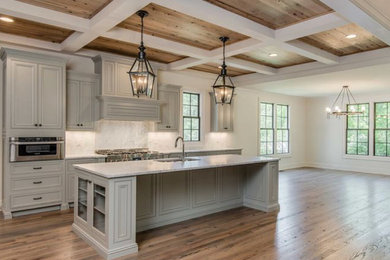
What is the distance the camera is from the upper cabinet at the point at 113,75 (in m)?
5.16

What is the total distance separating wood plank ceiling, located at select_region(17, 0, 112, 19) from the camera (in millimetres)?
3363

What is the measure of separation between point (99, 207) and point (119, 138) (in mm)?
2739

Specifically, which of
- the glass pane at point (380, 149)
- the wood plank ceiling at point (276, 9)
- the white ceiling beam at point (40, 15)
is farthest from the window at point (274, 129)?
the white ceiling beam at point (40, 15)

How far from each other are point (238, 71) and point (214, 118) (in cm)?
131

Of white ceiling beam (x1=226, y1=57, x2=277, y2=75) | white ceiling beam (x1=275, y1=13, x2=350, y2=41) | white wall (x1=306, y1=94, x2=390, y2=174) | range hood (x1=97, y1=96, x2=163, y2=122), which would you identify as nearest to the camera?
white ceiling beam (x1=275, y1=13, x2=350, y2=41)

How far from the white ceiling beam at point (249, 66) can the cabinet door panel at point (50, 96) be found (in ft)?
10.4

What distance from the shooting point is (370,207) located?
194 inches

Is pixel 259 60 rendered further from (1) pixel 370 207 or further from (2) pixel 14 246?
(2) pixel 14 246

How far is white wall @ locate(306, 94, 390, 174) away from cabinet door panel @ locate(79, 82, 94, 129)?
26.4ft

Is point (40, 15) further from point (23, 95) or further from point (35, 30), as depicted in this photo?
point (23, 95)

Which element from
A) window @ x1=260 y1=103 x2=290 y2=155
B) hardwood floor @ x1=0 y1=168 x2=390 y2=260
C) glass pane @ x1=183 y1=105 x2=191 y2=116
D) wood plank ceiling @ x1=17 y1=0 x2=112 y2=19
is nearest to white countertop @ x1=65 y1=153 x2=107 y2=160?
hardwood floor @ x1=0 y1=168 x2=390 y2=260

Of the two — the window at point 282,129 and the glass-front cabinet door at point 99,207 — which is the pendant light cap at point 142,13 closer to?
the glass-front cabinet door at point 99,207

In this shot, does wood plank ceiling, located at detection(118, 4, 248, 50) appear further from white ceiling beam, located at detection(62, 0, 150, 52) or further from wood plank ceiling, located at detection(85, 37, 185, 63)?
wood plank ceiling, located at detection(85, 37, 185, 63)

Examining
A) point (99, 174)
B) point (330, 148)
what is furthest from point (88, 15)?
point (330, 148)
